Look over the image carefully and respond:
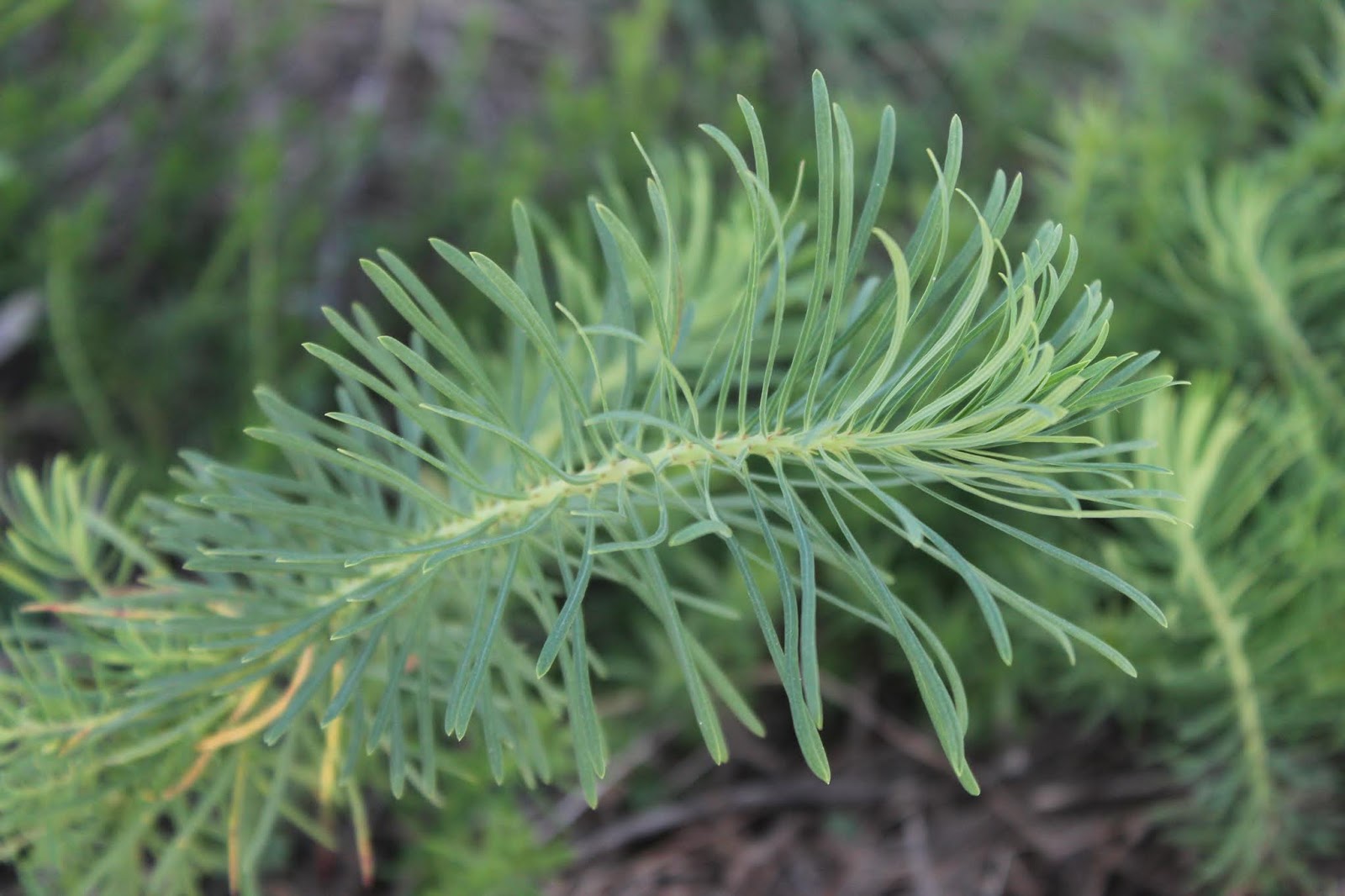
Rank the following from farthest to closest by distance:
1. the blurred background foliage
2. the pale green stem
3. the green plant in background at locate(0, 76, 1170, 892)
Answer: the blurred background foliage
the pale green stem
the green plant in background at locate(0, 76, 1170, 892)

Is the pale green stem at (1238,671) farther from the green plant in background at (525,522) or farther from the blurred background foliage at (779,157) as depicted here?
the green plant in background at (525,522)

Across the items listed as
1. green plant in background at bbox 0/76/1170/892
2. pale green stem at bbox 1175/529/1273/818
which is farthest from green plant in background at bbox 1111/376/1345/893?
green plant in background at bbox 0/76/1170/892

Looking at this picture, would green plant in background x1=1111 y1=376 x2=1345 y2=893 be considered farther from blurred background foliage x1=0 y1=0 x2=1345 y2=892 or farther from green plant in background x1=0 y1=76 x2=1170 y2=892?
green plant in background x1=0 y1=76 x2=1170 y2=892

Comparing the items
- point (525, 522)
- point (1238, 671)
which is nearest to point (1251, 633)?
point (1238, 671)

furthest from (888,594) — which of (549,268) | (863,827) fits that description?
(549,268)

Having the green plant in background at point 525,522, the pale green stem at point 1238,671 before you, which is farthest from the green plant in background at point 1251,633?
the green plant in background at point 525,522

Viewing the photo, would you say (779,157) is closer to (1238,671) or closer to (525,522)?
(1238,671)
